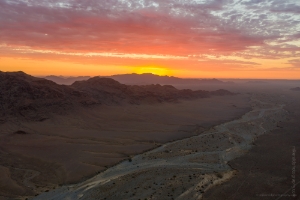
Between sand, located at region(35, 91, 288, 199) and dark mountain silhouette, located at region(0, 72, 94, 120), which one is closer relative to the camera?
sand, located at region(35, 91, 288, 199)

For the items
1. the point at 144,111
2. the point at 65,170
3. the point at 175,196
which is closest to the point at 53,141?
the point at 65,170

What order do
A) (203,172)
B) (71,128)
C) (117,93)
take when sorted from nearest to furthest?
(203,172)
(71,128)
(117,93)

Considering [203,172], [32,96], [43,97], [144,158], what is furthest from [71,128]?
[203,172]

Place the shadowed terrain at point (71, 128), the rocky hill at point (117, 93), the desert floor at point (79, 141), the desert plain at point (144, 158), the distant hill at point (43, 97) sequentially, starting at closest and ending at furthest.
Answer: the desert plain at point (144, 158), the desert floor at point (79, 141), the shadowed terrain at point (71, 128), the distant hill at point (43, 97), the rocky hill at point (117, 93)

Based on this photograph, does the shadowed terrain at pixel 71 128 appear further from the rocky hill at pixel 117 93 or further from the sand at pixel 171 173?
the sand at pixel 171 173

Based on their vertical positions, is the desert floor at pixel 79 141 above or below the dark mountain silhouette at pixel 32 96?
below

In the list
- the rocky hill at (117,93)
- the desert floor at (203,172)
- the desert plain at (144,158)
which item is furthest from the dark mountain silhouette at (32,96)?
the desert floor at (203,172)

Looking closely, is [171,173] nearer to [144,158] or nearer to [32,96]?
[144,158]

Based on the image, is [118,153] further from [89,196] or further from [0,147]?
[0,147]

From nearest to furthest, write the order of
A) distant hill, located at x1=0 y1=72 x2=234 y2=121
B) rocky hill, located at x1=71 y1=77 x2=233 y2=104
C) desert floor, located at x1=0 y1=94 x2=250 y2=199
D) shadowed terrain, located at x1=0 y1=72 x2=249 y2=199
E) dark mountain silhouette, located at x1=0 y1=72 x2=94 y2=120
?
1. desert floor, located at x1=0 y1=94 x2=250 y2=199
2. shadowed terrain, located at x1=0 y1=72 x2=249 y2=199
3. dark mountain silhouette, located at x1=0 y1=72 x2=94 y2=120
4. distant hill, located at x1=0 y1=72 x2=234 y2=121
5. rocky hill, located at x1=71 y1=77 x2=233 y2=104

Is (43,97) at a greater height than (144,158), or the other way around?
(43,97)

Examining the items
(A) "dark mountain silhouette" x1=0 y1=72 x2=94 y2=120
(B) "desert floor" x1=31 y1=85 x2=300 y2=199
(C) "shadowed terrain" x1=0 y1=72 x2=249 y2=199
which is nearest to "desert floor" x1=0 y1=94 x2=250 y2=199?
(C) "shadowed terrain" x1=0 y1=72 x2=249 y2=199

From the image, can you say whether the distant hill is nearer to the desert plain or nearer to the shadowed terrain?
the shadowed terrain
